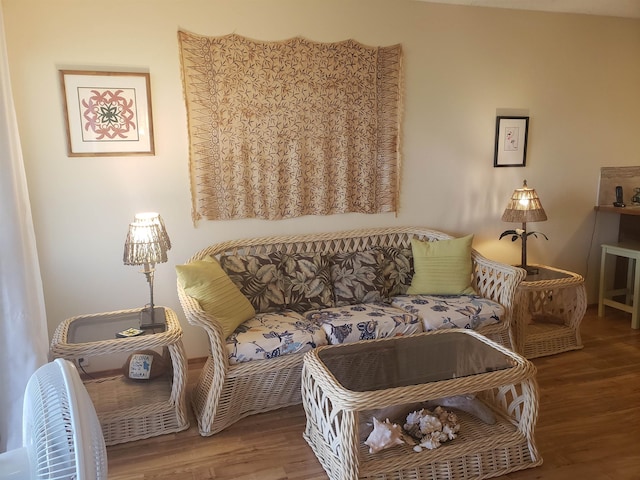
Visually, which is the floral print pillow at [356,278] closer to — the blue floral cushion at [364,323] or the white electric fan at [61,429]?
the blue floral cushion at [364,323]

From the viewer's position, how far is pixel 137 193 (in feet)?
9.61

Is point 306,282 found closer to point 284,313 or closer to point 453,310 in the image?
point 284,313

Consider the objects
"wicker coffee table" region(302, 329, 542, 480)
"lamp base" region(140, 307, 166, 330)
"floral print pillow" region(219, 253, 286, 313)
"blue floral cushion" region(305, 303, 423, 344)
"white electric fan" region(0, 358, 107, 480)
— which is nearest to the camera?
"white electric fan" region(0, 358, 107, 480)

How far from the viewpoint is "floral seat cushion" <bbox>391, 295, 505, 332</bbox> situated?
110 inches

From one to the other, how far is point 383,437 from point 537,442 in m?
0.82

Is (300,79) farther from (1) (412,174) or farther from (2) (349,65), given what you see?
(1) (412,174)

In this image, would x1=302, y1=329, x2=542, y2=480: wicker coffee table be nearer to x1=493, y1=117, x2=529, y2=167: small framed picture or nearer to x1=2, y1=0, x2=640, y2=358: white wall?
x1=2, y1=0, x2=640, y2=358: white wall

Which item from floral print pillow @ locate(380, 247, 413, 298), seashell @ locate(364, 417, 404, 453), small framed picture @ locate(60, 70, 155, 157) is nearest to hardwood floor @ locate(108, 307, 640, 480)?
seashell @ locate(364, 417, 404, 453)

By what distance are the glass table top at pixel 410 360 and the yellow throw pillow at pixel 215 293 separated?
55cm

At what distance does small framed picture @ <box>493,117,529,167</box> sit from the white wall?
59 millimetres

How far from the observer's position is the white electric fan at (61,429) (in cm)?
80

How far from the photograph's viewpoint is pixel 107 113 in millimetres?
2801

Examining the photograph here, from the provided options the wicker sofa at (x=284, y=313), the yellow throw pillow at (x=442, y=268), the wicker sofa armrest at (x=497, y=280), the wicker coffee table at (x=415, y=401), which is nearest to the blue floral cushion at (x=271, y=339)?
the wicker sofa at (x=284, y=313)

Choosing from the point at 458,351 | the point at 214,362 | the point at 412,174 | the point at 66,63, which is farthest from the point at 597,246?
the point at 66,63
